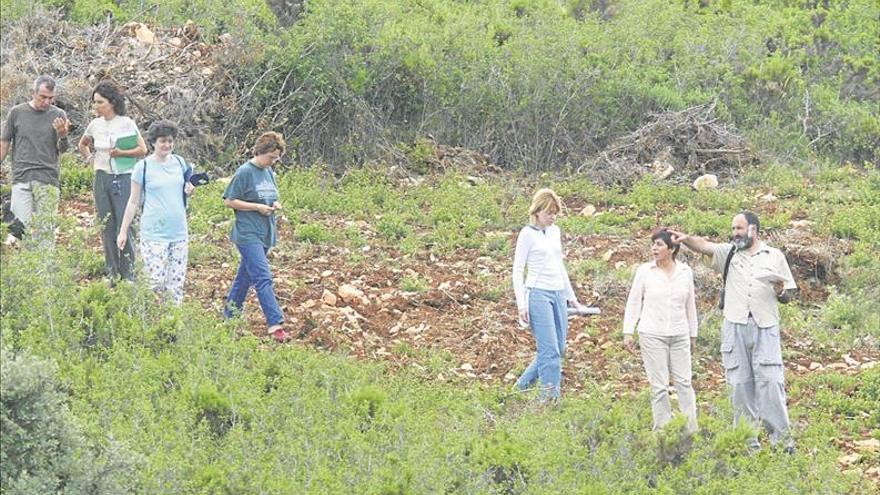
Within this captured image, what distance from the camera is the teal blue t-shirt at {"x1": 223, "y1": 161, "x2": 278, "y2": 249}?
9.77 metres

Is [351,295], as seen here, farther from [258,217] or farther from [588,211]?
[588,211]

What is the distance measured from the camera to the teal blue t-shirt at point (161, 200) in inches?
374

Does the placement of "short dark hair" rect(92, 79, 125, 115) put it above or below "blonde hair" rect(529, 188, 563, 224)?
above

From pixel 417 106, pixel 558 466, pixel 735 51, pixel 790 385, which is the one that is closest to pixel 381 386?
pixel 558 466

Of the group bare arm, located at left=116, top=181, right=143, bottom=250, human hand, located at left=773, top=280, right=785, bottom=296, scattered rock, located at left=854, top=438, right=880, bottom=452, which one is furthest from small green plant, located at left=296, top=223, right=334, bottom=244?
scattered rock, located at left=854, top=438, right=880, bottom=452

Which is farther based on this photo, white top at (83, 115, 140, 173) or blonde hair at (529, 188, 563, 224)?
white top at (83, 115, 140, 173)

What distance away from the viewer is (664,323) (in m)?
8.76

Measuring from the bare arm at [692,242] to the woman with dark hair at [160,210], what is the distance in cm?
330

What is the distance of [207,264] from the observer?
39.4 feet

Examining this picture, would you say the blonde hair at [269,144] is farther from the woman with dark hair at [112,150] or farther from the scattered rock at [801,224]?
the scattered rock at [801,224]

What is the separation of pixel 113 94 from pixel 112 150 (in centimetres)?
40

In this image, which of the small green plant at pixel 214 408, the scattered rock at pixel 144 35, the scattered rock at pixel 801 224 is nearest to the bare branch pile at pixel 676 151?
the scattered rock at pixel 801 224

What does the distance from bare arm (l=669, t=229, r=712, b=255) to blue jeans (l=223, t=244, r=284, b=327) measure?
286 centimetres

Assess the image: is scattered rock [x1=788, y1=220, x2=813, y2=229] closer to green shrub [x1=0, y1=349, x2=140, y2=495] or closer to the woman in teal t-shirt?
the woman in teal t-shirt
